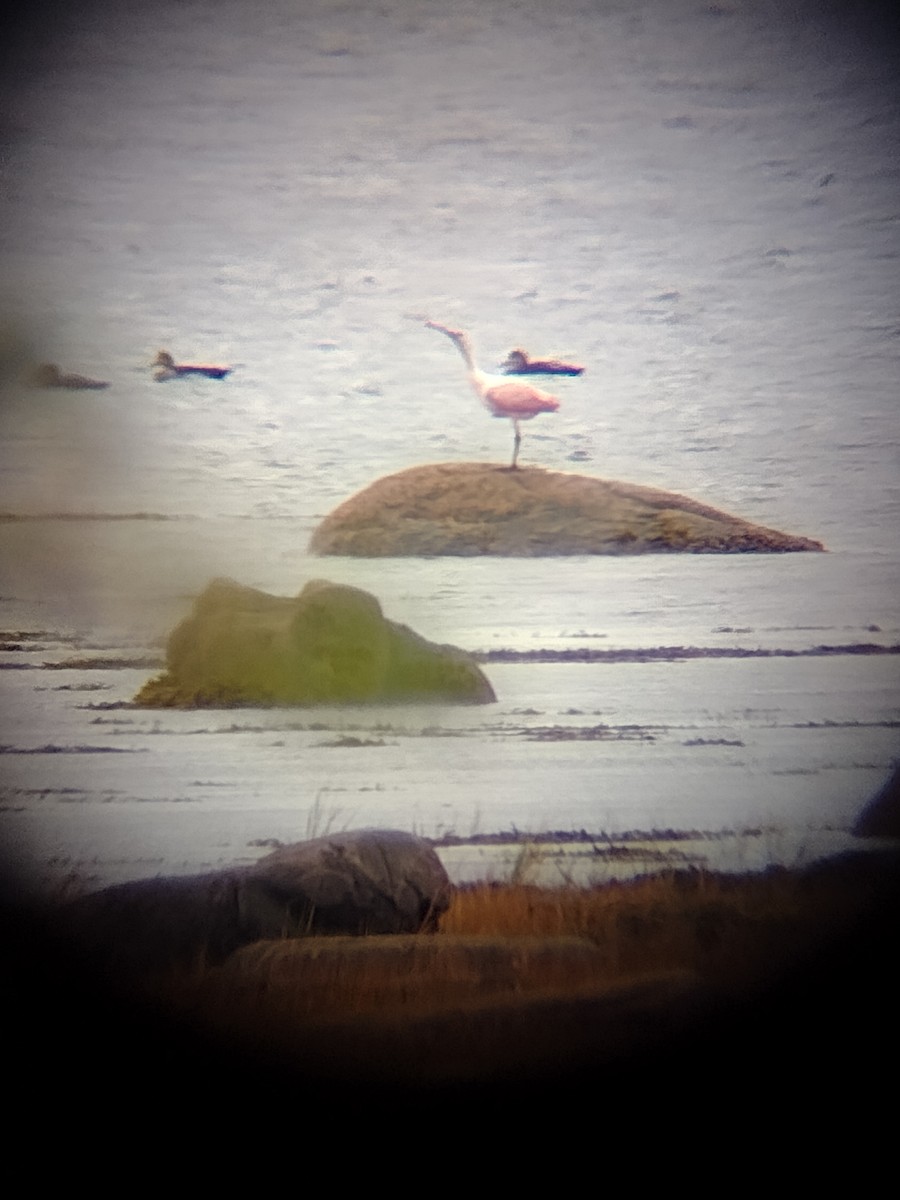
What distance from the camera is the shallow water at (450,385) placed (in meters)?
1.86

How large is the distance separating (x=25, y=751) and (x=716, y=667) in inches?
50.5

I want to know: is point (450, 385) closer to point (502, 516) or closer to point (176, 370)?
point (502, 516)

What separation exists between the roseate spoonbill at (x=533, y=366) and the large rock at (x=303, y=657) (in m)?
0.48

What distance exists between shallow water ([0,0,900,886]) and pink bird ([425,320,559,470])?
2 centimetres

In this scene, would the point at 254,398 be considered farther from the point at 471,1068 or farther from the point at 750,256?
the point at 471,1068

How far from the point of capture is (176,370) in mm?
1946

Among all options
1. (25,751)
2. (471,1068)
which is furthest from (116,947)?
(471,1068)

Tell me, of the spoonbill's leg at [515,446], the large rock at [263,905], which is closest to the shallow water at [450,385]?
the spoonbill's leg at [515,446]

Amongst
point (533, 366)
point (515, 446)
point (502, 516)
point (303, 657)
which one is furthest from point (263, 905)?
point (533, 366)

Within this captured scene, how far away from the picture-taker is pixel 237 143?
1.89 metres

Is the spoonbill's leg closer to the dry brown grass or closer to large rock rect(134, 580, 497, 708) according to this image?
large rock rect(134, 580, 497, 708)

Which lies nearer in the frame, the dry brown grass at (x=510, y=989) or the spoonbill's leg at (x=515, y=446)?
the dry brown grass at (x=510, y=989)

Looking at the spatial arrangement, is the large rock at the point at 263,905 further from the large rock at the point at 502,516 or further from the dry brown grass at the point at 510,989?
the large rock at the point at 502,516

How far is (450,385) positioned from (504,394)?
0.10m
